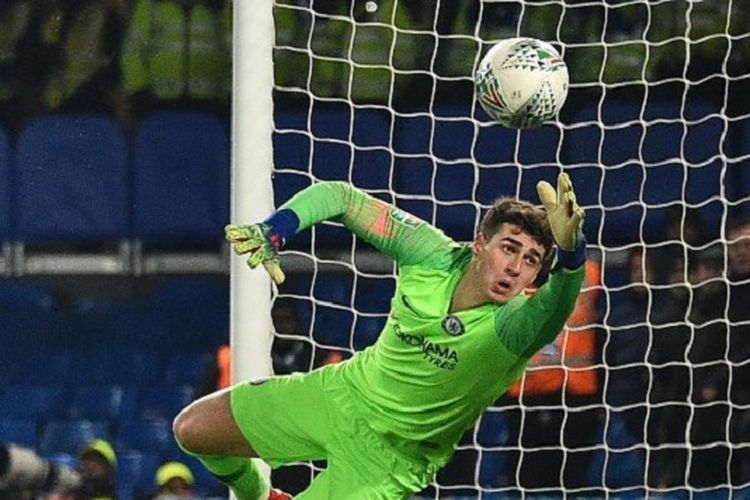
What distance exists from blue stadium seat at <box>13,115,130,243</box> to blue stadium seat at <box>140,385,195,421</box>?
2.30ft

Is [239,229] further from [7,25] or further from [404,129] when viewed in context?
[7,25]

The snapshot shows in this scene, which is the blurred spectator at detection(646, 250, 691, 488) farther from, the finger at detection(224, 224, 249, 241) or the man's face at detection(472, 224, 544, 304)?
the finger at detection(224, 224, 249, 241)

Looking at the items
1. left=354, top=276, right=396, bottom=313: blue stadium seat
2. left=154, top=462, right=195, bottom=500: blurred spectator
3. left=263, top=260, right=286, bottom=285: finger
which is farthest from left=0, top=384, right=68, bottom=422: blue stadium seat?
left=263, top=260, right=286, bottom=285: finger

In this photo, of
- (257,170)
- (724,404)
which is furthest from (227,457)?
(724,404)

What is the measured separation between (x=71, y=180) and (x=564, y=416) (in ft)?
7.91

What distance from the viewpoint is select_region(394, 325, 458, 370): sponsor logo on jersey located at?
4699mm

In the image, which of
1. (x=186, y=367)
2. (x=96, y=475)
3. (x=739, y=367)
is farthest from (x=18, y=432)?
(x=739, y=367)

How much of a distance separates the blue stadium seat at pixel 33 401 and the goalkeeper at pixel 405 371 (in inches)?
114

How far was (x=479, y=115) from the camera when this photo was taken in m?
7.69

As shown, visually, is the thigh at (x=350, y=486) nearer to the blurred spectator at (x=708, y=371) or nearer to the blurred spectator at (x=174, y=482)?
the blurred spectator at (x=708, y=371)

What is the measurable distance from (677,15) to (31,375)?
10.5 ft

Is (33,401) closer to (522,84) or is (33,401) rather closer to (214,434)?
(214,434)

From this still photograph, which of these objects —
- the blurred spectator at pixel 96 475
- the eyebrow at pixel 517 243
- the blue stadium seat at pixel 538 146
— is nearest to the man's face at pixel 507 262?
the eyebrow at pixel 517 243

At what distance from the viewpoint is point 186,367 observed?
7.78 meters
